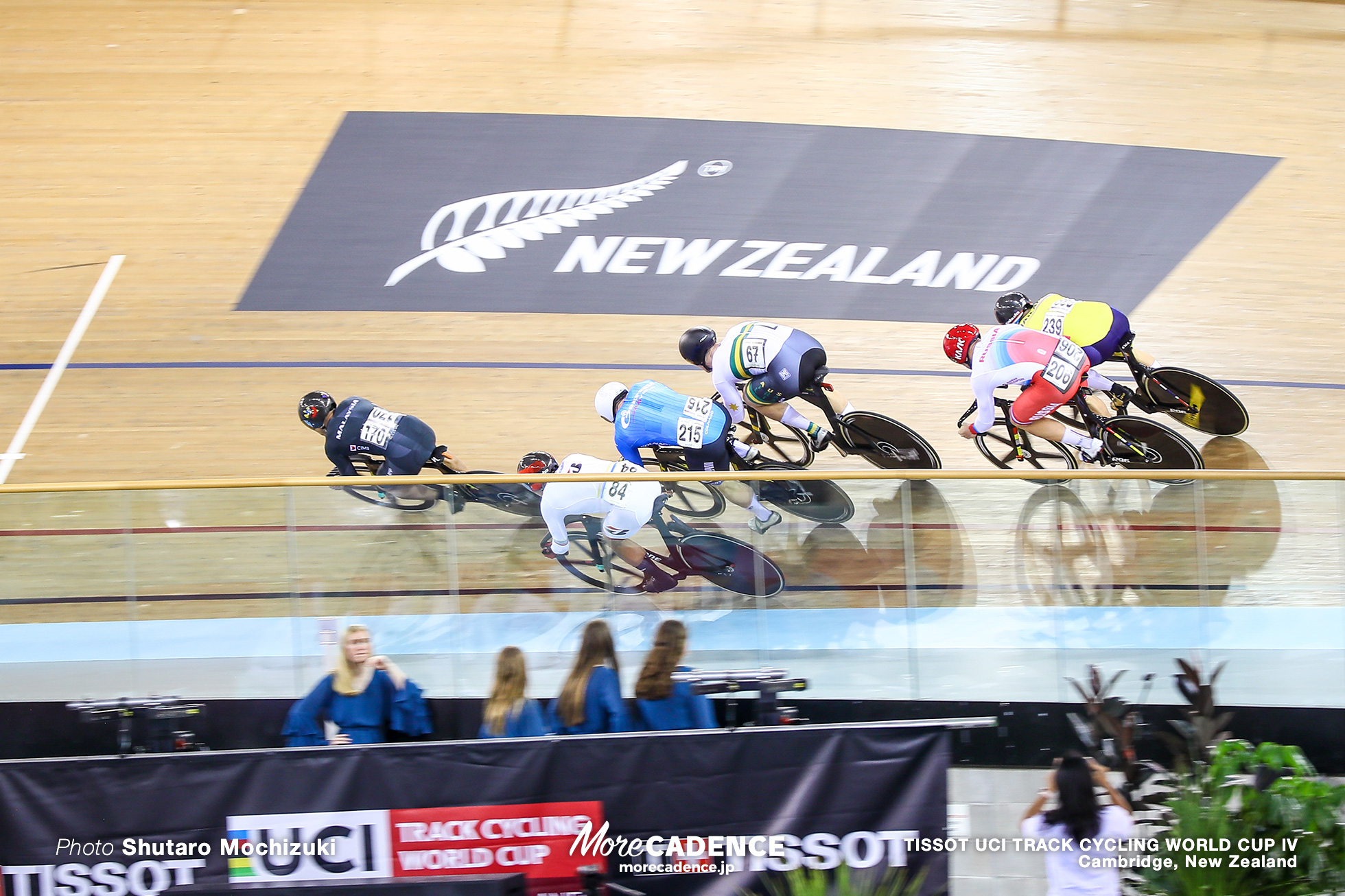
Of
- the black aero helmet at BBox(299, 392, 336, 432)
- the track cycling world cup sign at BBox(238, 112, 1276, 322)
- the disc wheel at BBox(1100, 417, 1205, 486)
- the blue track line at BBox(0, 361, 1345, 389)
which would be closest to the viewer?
the disc wheel at BBox(1100, 417, 1205, 486)

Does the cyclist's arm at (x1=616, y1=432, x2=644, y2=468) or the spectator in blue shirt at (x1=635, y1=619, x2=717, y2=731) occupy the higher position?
the cyclist's arm at (x1=616, y1=432, x2=644, y2=468)

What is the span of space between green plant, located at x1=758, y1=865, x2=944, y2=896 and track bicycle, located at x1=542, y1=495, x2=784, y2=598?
975 mm

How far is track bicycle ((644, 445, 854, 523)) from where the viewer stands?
162 inches

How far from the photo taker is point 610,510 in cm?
416

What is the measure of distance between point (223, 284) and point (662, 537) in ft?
17.1

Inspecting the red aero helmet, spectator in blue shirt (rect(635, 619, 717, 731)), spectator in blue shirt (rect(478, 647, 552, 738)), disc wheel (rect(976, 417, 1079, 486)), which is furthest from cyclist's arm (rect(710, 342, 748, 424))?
spectator in blue shirt (rect(478, 647, 552, 738))

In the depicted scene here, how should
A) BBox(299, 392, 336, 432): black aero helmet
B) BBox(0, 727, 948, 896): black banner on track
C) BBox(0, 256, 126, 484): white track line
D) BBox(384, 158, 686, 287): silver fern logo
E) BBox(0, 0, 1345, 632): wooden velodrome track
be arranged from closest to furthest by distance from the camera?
1. BBox(0, 727, 948, 896): black banner on track
2. BBox(299, 392, 336, 432): black aero helmet
3. BBox(0, 256, 126, 484): white track line
4. BBox(0, 0, 1345, 632): wooden velodrome track
5. BBox(384, 158, 686, 287): silver fern logo

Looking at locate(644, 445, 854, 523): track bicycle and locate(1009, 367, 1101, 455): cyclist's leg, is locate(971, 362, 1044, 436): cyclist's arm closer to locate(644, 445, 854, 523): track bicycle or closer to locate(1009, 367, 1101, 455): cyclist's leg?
locate(1009, 367, 1101, 455): cyclist's leg

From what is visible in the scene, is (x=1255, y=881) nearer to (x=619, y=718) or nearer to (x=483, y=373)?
(x=619, y=718)

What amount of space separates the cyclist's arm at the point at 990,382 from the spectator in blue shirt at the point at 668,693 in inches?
95.5

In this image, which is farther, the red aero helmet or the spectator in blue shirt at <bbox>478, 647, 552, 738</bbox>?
the red aero helmet

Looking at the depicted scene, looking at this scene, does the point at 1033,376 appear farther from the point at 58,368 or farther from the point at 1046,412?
the point at 58,368

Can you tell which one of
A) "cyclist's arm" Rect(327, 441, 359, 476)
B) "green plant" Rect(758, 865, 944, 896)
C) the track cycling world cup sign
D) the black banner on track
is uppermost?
the track cycling world cup sign

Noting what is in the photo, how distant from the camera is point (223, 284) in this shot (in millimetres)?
8062
